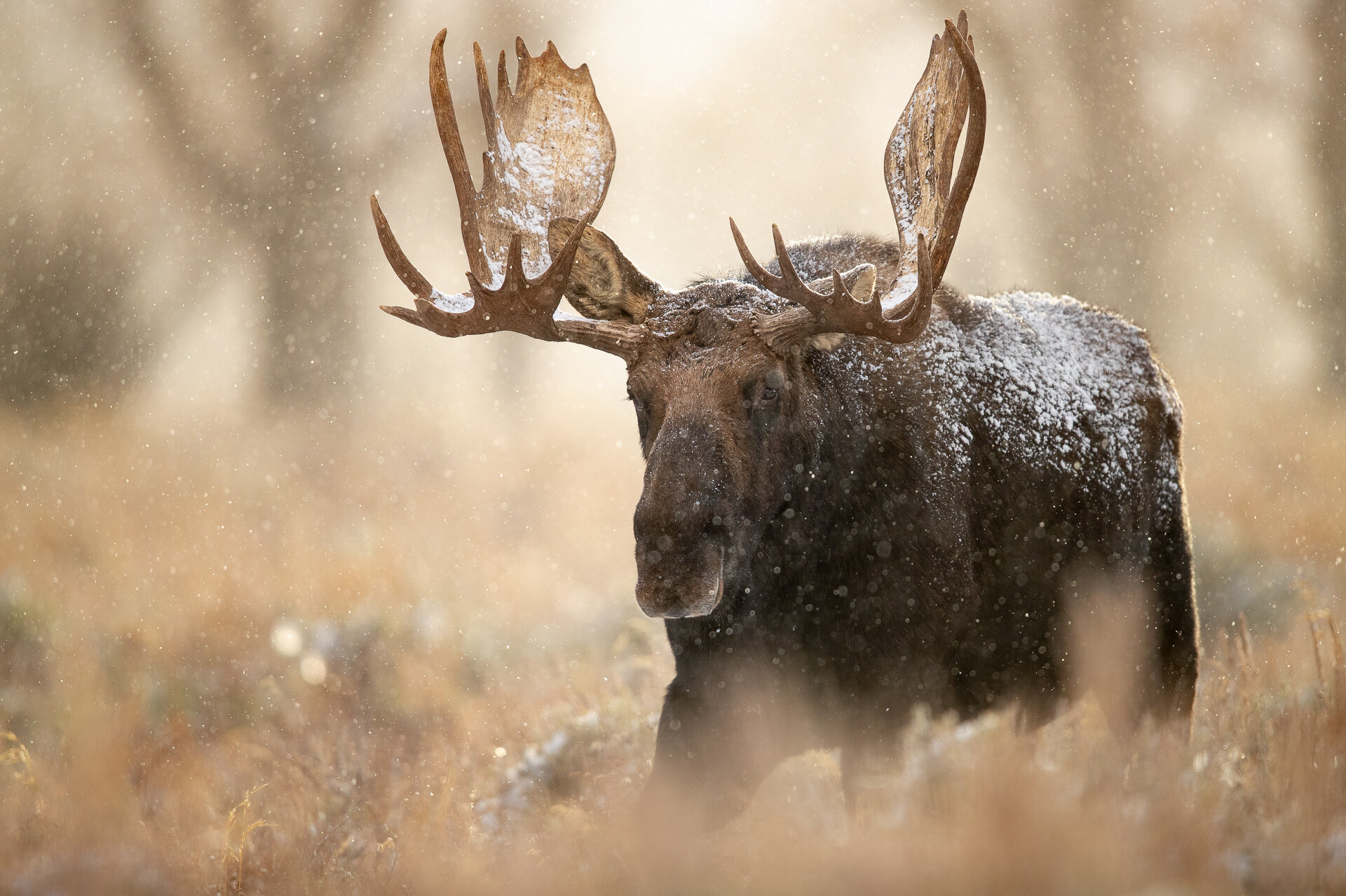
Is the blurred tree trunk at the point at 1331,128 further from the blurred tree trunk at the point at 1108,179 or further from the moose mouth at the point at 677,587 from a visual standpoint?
the moose mouth at the point at 677,587

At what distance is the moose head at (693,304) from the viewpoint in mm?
3598

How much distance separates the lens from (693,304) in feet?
13.4

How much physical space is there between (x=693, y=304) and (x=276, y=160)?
10400 mm

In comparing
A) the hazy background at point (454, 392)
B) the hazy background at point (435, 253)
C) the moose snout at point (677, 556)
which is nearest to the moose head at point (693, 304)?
the moose snout at point (677, 556)

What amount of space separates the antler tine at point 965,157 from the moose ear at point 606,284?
106cm

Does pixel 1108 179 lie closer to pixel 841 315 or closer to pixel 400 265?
pixel 841 315

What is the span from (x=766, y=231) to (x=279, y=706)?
38.7ft

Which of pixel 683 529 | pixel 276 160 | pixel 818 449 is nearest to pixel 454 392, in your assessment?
pixel 276 160

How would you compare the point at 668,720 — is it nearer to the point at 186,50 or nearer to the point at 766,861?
the point at 766,861

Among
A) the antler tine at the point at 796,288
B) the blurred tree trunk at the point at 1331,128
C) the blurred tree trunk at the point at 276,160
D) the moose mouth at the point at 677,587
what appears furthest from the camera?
the blurred tree trunk at the point at 276,160

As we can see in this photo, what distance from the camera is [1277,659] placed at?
6070 millimetres

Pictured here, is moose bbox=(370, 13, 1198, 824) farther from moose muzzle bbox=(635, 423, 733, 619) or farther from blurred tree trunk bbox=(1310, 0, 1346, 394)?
blurred tree trunk bbox=(1310, 0, 1346, 394)

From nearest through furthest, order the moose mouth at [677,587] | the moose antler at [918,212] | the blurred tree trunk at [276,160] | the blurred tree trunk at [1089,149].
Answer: the moose mouth at [677,587] → the moose antler at [918,212] → the blurred tree trunk at [276,160] → the blurred tree trunk at [1089,149]

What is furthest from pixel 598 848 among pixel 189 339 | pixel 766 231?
pixel 766 231
